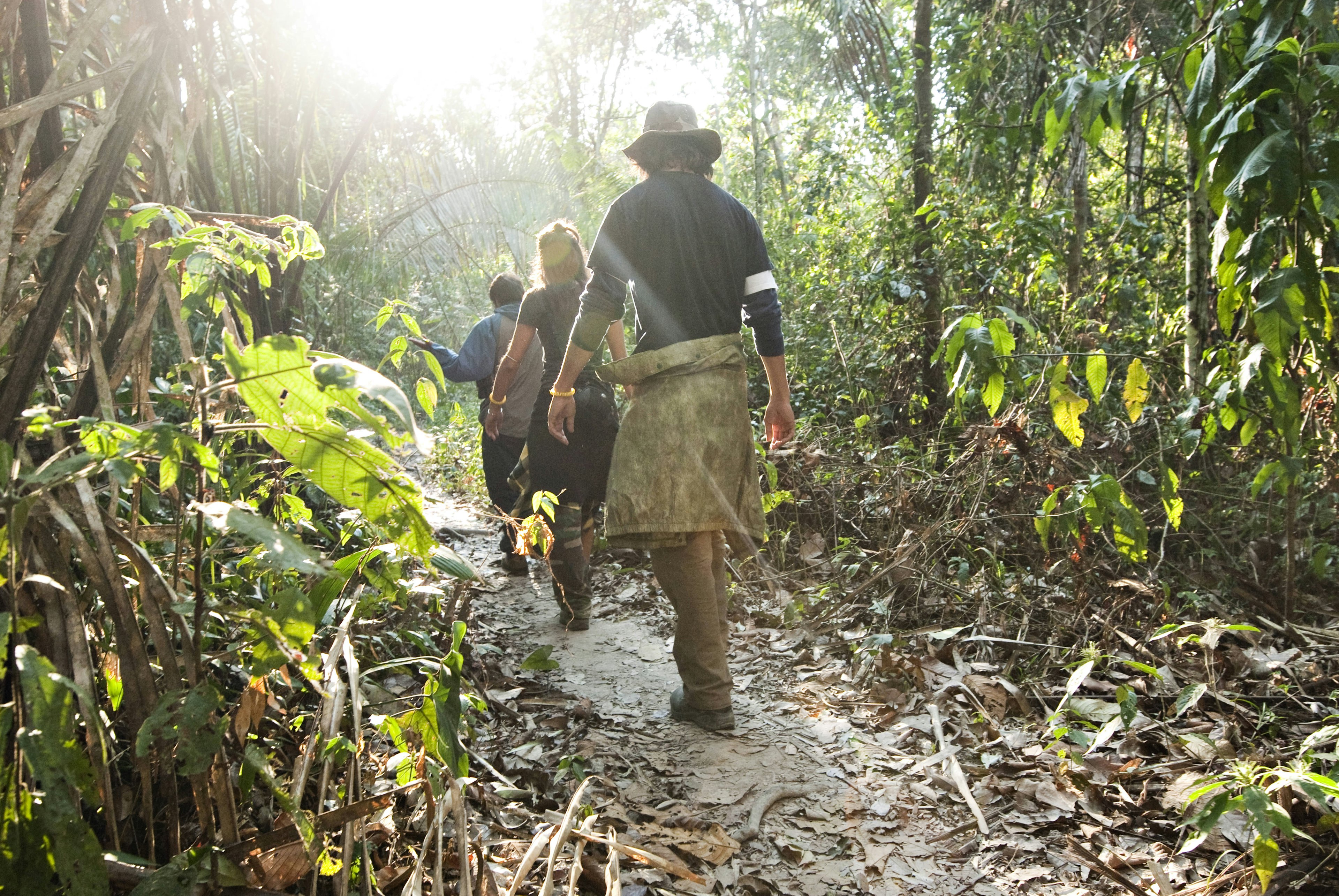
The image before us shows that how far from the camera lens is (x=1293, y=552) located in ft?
10.2

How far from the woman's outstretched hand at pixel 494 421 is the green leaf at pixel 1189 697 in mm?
3589

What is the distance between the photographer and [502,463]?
557 cm

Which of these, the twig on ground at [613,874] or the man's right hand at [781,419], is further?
the man's right hand at [781,419]

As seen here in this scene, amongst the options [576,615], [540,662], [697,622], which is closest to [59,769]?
[540,662]

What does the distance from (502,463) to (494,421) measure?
1.47 feet

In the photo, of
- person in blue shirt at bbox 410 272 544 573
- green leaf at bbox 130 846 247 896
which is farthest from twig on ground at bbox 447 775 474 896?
person in blue shirt at bbox 410 272 544 573

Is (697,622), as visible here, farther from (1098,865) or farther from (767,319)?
(1098,865)

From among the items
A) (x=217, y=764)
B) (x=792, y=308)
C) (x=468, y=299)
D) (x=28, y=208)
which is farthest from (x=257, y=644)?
(x=468, y=299)

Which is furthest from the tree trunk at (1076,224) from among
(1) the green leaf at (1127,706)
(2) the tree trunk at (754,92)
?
(2) the tree trunk at (754,92)

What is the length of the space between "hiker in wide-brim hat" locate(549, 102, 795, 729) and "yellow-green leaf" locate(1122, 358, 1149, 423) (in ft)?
Result: 3.87

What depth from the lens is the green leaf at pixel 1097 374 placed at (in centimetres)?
290

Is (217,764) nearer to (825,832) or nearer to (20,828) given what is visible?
(20,828)

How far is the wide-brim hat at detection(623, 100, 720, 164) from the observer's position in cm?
321

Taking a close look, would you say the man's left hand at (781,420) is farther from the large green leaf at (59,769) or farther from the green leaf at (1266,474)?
the large green leaf at (59,769)
